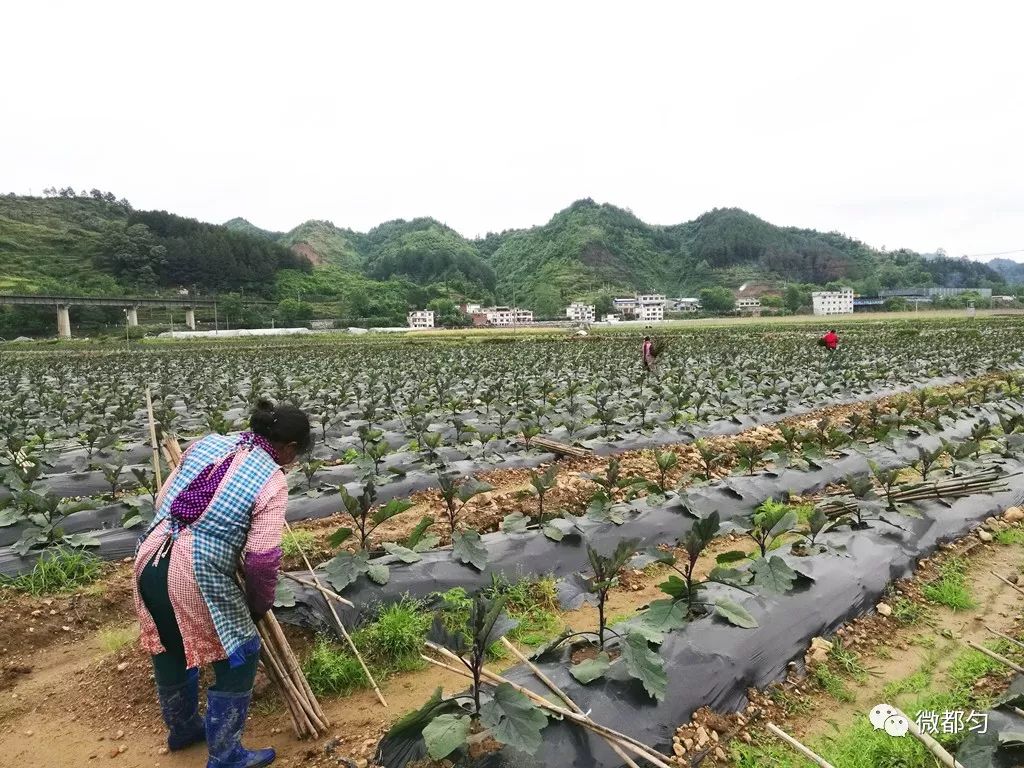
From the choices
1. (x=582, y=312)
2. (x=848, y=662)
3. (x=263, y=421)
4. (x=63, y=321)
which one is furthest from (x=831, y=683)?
(x=582, y=312)

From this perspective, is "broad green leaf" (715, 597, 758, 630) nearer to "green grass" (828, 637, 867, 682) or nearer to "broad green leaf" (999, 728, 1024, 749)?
"green grass" (828, 637, 867, 682)

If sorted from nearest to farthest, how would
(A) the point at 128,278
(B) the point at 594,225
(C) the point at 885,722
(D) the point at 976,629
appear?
1. (C) the point at 885,722
2. (D) the point at 976,629
3. (A) the point at 128,278
4. (B) the point at 594,225

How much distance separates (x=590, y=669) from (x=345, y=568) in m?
1.83

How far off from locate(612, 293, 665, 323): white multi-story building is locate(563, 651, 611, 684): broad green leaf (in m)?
89.0

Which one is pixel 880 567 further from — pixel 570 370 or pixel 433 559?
pixel 570 370

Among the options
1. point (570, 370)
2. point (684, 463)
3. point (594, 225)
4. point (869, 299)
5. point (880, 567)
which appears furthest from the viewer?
point (594, 225)

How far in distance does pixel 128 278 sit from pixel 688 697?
10144 cm

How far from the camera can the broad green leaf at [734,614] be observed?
3.09 m

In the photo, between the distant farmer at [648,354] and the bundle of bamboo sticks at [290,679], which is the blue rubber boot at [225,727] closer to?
the bundle of bamboo sticks at [290,679]

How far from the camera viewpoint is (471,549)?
4160mm

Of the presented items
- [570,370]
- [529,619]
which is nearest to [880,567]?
[529,619]

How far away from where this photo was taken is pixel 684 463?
754 cm

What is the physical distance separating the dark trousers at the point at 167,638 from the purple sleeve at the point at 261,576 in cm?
28

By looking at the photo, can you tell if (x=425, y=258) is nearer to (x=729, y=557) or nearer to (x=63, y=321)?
(x=63, y=321)
